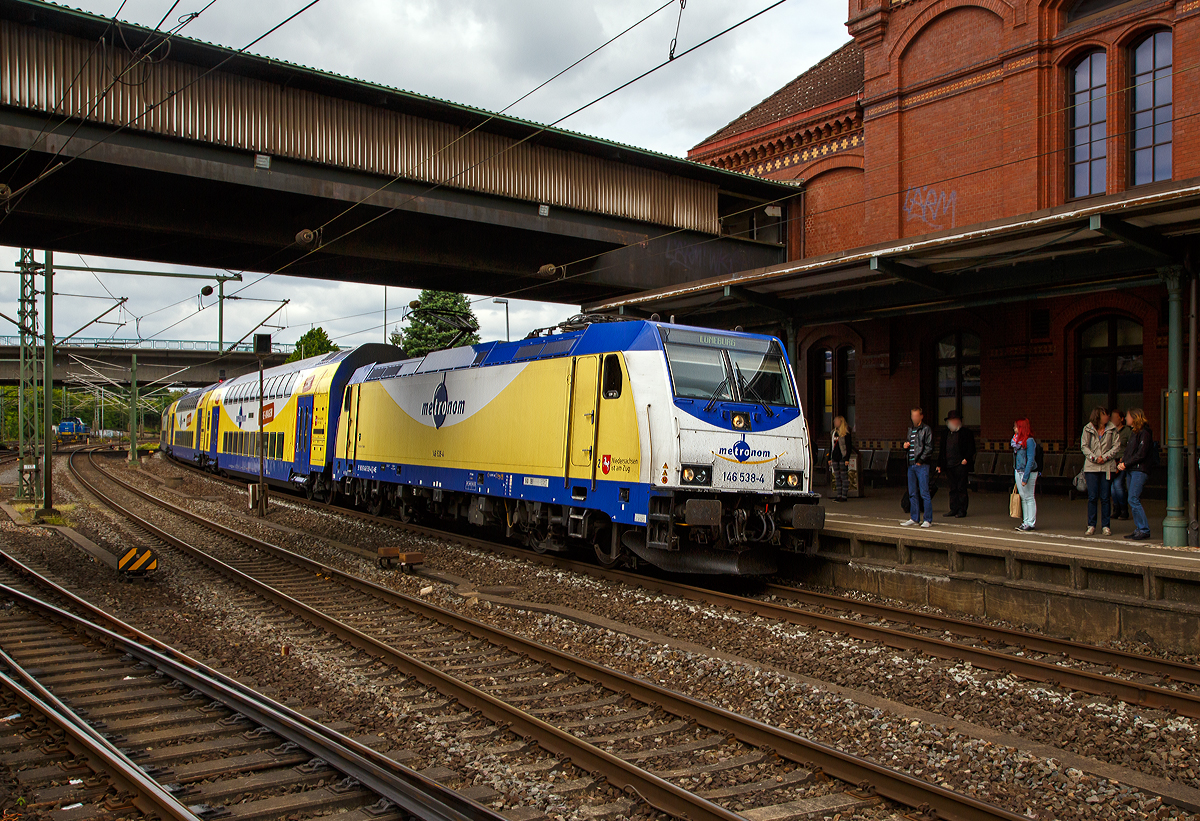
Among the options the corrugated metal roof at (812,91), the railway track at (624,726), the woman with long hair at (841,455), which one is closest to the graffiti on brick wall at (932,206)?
the corrugated metal roof at (812,91)

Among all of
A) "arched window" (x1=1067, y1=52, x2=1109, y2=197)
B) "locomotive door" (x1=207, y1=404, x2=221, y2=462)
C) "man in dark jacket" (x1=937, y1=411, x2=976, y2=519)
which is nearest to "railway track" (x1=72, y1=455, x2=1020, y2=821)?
"man in dark jacket" (x1=937, y1=411, x2=976, y2=519)

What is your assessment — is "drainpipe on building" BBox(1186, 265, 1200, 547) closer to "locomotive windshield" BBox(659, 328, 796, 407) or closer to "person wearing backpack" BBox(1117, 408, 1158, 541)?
"person wearing backpack" BBox(1117, 408, 1158, 541)

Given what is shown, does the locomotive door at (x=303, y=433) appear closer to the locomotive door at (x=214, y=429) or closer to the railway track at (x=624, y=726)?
the locomotive door at (x=214, y=429)

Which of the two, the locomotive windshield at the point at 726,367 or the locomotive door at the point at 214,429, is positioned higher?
the locomotive windshield at the point at 726,367

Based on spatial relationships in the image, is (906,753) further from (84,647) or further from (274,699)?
(84,647)

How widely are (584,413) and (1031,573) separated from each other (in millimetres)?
5483

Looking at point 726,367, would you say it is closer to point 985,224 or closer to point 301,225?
point 985,224

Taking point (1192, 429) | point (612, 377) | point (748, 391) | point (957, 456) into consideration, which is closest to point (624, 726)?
point (612, 377)

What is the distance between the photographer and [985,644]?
27.5 ft

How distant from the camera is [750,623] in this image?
9125 mm

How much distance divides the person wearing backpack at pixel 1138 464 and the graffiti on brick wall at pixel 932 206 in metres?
9.24

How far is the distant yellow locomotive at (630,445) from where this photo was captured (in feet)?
33.8

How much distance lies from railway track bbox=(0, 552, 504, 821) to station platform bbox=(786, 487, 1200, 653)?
22.6 ft

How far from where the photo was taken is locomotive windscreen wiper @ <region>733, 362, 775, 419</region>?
11.0 metres
